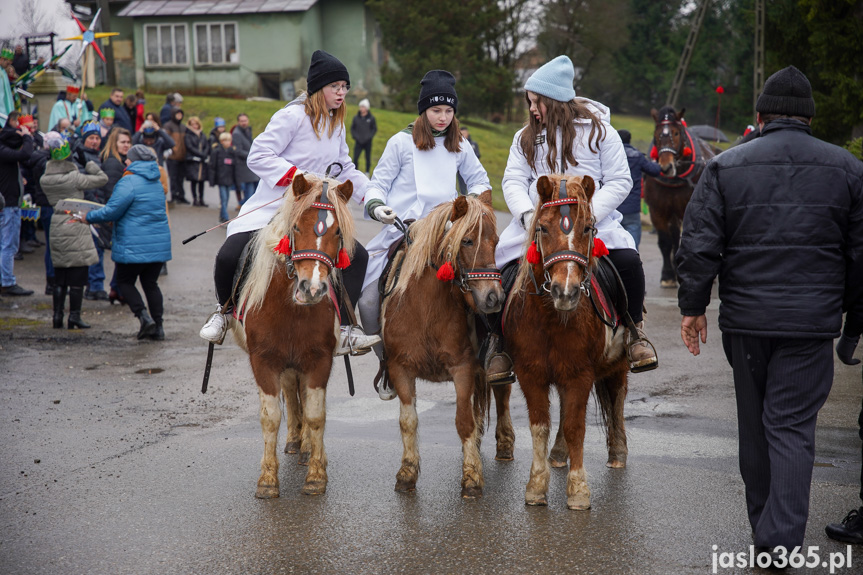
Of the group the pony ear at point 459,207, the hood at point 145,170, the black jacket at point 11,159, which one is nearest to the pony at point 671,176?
the hood at point 145,170

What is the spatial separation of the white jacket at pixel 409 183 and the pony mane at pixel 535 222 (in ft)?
3.46

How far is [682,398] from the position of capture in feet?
24.8

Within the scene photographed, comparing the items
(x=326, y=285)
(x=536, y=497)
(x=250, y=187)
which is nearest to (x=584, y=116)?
(x=326, y=285)

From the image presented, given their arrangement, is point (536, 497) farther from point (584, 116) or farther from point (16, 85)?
point (16, 85)

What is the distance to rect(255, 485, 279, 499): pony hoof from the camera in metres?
5.34

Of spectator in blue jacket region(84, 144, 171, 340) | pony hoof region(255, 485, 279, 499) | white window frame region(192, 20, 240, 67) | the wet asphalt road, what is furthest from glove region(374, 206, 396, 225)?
white window frame region(192, 20, 240, 67)

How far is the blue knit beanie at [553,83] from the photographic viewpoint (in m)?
5.54

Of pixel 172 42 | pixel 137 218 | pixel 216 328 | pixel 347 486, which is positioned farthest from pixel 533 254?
pixel 172 42

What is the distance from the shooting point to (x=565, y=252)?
4719 mm

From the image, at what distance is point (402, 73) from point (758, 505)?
3276 centimetres

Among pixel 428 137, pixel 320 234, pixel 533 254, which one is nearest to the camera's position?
pixel 533 254

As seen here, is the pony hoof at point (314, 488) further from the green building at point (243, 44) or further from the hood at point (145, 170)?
the green building at point (243, 44)

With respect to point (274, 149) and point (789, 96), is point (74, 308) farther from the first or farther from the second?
point (789, 96)

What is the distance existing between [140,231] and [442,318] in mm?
5867
